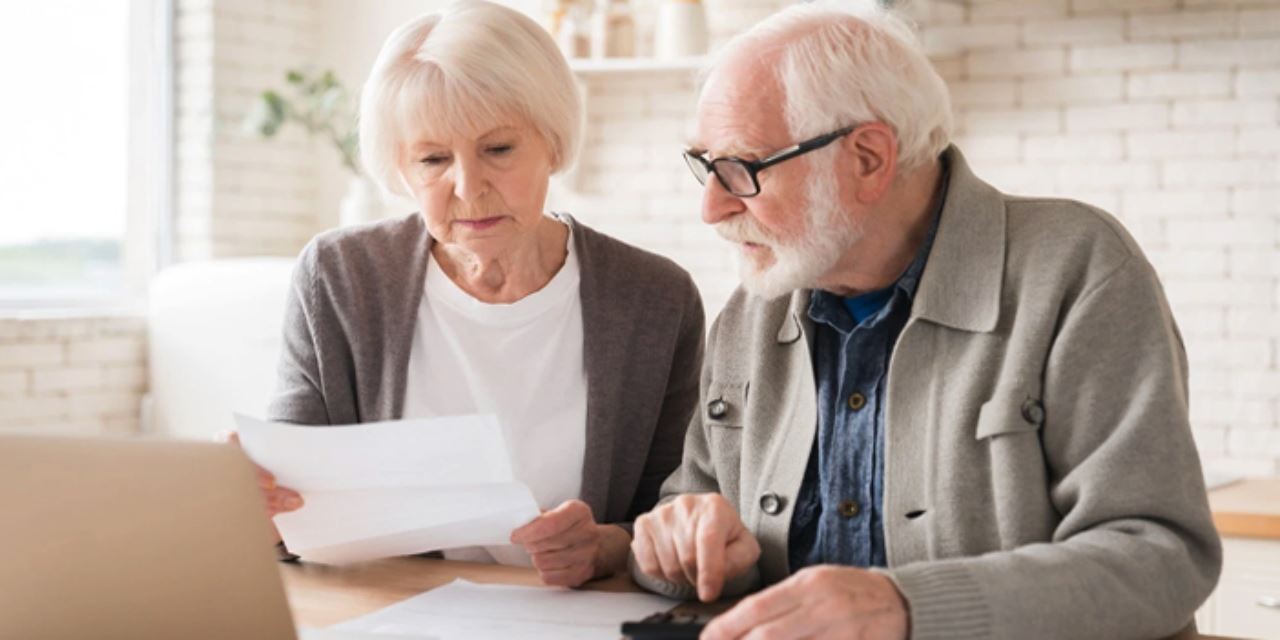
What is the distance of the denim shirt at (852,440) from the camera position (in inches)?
65.6

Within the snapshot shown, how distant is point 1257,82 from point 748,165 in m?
2.37

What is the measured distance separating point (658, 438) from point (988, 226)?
732 millimetres

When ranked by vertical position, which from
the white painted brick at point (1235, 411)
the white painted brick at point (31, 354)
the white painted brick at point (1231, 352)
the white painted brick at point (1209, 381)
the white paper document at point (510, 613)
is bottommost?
the white painted brick at point (31, 354)

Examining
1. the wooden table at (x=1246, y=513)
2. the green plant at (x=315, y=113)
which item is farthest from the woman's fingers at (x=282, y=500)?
the green plant at (x=315, y=113)

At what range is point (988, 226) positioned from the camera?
1.62 metres

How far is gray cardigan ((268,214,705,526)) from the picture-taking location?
212 cm

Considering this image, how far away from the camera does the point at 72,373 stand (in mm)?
4641

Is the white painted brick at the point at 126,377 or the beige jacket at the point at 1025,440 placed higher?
the beige jacket at the point at 1025,440

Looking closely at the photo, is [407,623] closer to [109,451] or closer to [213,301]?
[109,451]

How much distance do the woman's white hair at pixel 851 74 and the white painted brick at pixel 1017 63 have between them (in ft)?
7.45

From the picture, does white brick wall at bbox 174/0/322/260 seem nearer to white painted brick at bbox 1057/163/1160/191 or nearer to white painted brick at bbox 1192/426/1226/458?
white painted brick at bbox 1057/163/1160/191

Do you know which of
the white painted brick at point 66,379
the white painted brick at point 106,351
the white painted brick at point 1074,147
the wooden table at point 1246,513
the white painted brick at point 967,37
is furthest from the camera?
the white painted brick at point 106,351

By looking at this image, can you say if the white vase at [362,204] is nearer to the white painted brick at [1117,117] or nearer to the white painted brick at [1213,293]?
the white painted brick at [1117,117]

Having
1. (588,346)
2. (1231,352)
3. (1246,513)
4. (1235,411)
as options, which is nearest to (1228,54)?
(1231,352)
